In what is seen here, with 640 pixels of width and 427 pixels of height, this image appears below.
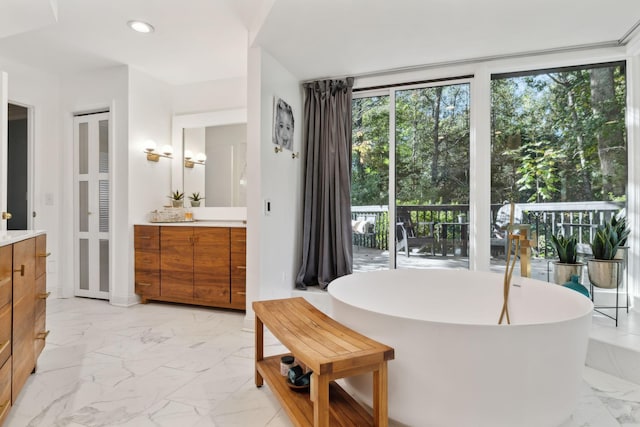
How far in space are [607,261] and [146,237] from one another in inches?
153

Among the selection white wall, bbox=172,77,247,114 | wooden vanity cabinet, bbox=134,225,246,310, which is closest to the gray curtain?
wooden vanity cabinet, bbox=134,225,246,310

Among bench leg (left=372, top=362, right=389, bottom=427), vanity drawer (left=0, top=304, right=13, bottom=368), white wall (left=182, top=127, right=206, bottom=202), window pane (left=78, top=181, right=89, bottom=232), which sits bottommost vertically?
bench leg (left=372, top=362, right=389, bottom=427)

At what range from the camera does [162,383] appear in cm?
201

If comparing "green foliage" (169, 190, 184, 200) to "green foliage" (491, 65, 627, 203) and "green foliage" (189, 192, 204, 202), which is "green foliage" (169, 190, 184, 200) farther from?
"green foliage" (491, 65, 627, 203)

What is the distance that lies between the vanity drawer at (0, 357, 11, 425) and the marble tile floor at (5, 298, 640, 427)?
18cm

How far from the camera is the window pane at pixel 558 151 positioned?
9.73 ft

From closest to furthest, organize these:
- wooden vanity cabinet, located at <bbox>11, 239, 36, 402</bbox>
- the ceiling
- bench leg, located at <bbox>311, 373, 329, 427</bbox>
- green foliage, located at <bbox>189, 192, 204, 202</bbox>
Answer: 1. bench leg, located at <bbox>311, 373, 329, 427</bbox>
2. wooden vanity cabinet, located at <bbox>11, 239, 36, 402</bbox>
3. the ceiling
4. green foliage, located at <bbox>189, 192, 204, 202</bbox>

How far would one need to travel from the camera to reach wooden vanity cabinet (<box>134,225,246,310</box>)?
3258 millimetres

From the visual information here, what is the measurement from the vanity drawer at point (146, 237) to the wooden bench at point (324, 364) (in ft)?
6.80

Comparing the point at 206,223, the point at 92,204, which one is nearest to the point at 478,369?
the point at 206,223

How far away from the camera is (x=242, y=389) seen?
1951 mm

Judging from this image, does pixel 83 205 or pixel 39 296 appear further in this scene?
pixel 83 205

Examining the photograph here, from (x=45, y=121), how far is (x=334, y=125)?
3004mm

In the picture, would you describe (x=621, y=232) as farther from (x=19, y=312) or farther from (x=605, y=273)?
(x=19, y=312)
